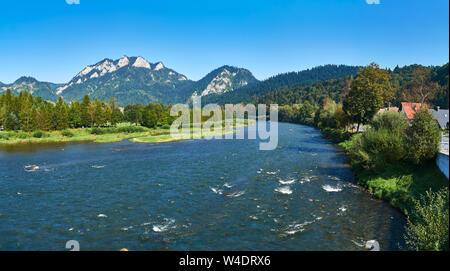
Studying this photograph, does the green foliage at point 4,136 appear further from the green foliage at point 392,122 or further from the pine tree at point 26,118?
the green foliage at point 392,122

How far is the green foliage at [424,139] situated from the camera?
28.4 meters

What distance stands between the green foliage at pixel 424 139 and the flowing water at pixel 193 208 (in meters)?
7.29

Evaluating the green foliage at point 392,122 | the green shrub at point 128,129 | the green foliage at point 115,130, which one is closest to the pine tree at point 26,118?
the green foliage at point 115,130

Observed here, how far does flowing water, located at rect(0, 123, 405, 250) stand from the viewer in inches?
765

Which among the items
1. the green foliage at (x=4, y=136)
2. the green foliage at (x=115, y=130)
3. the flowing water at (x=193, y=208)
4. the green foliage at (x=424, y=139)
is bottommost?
the flowing water at (x=193, y=208)

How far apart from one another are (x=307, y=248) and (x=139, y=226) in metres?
13.2

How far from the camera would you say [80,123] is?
341 feet

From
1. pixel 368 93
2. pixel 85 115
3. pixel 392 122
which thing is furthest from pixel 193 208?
pixel 85 115

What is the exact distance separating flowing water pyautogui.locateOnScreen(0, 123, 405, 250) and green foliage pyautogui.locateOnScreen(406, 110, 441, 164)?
729 centimetres

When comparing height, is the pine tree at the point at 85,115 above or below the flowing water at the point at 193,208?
above
